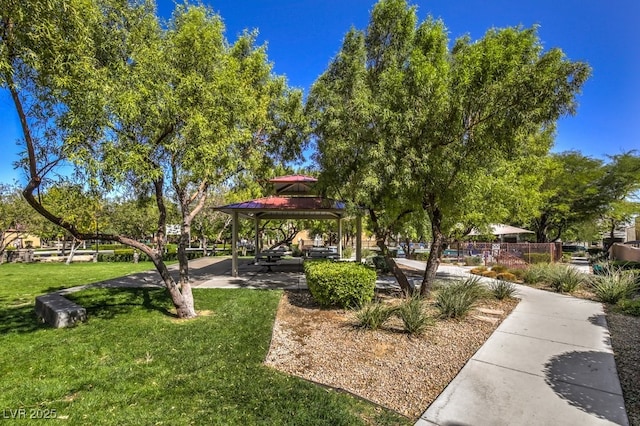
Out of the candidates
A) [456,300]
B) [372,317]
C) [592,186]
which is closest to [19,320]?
[372,317]

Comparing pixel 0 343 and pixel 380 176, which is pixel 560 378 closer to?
pixel 380 176

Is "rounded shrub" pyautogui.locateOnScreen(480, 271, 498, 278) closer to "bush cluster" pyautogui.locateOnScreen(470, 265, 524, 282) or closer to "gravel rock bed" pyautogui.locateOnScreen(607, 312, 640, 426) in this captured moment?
"bush cluster" pyautogui.locateOnScreen(470, 265, 524, 282)

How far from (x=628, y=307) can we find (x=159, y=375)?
1037 centimetres

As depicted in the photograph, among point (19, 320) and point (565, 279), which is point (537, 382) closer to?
point (565, 279)

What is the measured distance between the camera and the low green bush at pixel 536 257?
1791cm

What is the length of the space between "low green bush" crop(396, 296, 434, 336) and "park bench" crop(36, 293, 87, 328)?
6.62 metres

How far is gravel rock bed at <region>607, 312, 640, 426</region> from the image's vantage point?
148 inches

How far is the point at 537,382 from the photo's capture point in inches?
166

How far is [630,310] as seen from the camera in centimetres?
788

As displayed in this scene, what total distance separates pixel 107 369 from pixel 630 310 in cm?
1084

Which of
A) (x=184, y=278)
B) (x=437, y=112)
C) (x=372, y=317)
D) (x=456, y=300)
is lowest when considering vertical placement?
(x=372, y=317)

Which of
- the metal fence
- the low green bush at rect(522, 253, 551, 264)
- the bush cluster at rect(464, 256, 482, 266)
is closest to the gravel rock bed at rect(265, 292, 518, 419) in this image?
the low green bush at rect(522, 253, 551, 264)

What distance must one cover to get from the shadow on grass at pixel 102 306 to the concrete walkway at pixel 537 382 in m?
6.20

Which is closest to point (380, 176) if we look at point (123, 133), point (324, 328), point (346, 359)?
point (324, 328)
